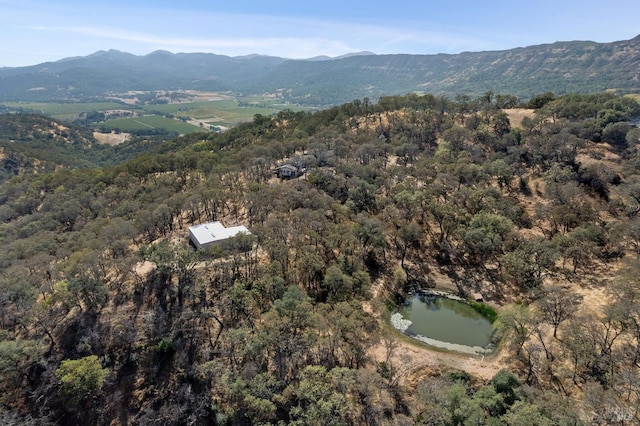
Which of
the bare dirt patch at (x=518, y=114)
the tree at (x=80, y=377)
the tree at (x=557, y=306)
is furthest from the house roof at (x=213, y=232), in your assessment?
the bare dirt patch at (x=518, y=114)

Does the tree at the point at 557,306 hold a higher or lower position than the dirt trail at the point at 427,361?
higher

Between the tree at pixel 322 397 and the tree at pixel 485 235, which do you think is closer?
the tree at pixel 322 397

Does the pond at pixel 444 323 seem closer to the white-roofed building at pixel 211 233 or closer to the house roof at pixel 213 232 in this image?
the white-roofed building at pixel 211 233

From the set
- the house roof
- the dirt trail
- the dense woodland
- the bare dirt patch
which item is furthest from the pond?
the bare dirt patch

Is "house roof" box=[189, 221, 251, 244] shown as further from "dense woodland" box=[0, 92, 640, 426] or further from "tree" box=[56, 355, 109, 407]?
"tree" box=[56, 355, 109, 407]

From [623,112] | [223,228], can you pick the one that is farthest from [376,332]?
[623,112]

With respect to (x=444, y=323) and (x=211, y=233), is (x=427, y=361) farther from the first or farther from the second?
(x=211, y=233)

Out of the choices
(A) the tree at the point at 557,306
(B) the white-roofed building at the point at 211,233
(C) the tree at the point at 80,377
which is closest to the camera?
(C) the tree at the point at 80,377

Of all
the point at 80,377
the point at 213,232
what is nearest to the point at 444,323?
the point at 213,232

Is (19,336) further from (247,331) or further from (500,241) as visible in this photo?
(500,241)
